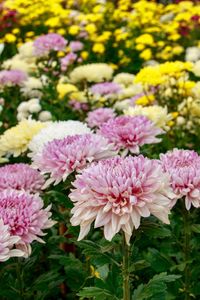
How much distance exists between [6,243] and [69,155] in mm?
471

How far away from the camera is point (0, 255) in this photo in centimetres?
185

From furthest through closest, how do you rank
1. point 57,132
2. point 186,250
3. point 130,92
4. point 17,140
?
point 130,92, point 17,140, point 57,132, point 186,250

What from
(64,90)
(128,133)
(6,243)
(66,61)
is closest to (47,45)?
(64,90)

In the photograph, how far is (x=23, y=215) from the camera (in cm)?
204

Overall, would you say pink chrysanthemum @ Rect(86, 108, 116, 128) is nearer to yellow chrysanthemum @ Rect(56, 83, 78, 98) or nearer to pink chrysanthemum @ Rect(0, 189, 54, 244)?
yellow chrysanthemum @ Rect(56, 83, 78, 98)

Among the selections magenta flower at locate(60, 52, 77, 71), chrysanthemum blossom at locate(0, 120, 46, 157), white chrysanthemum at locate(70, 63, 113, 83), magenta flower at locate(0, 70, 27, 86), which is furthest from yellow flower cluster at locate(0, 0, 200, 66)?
chrysanthemum blossom at locate(0, 120, 46, 157)

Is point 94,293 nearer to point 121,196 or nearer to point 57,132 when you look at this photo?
point 121,196

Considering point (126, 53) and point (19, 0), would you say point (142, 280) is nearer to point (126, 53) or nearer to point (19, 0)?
point (126, 53)

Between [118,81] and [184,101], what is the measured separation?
1.12 m

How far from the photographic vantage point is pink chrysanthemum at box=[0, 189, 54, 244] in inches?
79.4

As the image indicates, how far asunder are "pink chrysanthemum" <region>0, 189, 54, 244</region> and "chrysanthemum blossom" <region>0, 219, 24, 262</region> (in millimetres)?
65

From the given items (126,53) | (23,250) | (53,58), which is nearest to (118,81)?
(53,58)

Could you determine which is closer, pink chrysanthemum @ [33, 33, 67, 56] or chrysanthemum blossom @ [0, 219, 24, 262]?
chrysanthemum blossom @ [0, 219, 24, 262]

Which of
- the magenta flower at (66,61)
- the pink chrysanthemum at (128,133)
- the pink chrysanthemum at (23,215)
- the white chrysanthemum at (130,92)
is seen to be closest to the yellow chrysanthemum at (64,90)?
the white chrysanthemum at (130,92)
